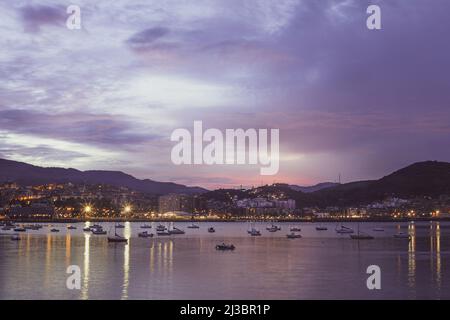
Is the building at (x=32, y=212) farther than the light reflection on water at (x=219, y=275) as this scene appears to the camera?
Yes

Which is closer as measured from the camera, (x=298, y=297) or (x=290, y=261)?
(x=298, y=297)

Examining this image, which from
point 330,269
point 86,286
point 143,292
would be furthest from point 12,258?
point 330,269

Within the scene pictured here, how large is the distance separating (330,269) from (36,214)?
14030 centimetres

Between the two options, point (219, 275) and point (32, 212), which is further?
point (32, 212)

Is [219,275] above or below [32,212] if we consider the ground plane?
below

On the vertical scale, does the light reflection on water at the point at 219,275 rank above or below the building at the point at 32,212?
below

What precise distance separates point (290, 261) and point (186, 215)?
152807mm

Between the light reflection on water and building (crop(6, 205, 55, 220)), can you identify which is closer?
the light reflection on water

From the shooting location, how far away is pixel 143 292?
24453mm

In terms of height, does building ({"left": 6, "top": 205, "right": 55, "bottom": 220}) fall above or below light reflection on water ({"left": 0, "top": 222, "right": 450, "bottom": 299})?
above
